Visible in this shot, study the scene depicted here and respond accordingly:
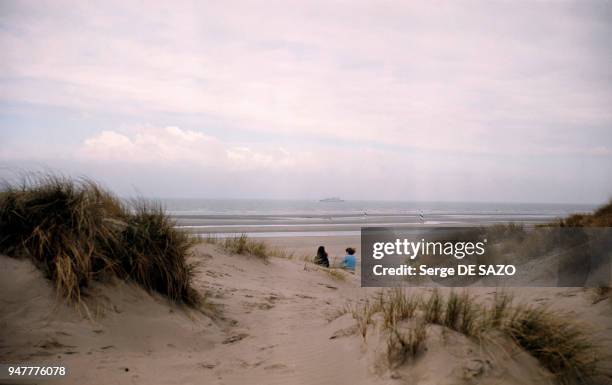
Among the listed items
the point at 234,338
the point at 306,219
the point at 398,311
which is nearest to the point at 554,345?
the point at 398,311

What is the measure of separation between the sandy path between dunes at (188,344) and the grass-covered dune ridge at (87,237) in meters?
0.21

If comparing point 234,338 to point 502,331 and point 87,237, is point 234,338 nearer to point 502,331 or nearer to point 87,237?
point 87,237

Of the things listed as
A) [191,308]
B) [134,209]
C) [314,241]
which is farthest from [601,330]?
[314,241]

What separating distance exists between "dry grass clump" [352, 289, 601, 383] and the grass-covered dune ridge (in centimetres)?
277

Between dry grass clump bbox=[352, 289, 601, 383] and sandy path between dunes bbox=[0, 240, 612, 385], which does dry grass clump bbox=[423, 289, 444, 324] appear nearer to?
dry grass clump bbox=[352, 289, 601, 383]

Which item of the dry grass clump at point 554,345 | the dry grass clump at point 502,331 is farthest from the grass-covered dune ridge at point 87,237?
the dry grass clump at point 554,345

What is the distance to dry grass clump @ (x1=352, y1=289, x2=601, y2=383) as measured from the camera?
425 cm

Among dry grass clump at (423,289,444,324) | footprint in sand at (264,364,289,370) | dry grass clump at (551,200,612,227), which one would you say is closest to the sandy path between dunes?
footprint in sand at (264,364,289,370)

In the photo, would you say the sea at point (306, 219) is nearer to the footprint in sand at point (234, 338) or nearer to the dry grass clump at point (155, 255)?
the dry grass clump at point (155, 255)

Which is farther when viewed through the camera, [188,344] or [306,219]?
[306,219]

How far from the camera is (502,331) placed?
14.7 ft

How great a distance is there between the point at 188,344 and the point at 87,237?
5.40 ft

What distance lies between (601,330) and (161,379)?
5036mm

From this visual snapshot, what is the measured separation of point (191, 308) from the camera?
6262 mm
